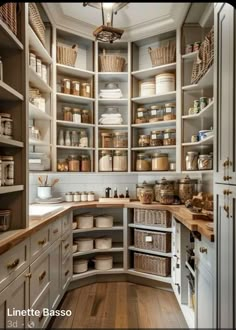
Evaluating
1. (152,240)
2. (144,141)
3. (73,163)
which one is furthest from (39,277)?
(144,141)

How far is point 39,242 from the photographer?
1.69m

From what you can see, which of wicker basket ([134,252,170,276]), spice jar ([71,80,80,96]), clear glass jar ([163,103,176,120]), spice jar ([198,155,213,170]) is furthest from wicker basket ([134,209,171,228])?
spice jar ([71,80,80,96])

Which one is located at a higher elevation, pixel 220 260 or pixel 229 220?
pixel 229 220

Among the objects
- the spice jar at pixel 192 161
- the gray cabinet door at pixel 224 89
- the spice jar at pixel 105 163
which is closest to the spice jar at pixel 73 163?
the spice jar at pixel 105 163

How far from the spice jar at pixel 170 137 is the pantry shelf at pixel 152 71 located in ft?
1.97

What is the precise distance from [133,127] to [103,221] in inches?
40.3

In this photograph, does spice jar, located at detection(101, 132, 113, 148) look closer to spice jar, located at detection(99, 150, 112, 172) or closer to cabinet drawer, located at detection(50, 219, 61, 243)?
spice jar, located at detection(99, 150, 112, 172)

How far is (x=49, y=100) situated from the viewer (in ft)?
8.84

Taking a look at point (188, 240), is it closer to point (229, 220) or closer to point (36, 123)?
point (229, 220)

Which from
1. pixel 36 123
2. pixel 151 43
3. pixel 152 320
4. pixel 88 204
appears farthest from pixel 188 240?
pixel 151 43

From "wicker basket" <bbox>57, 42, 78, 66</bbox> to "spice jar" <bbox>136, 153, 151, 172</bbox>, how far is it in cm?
117

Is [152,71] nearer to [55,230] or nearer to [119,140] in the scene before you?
[119,140]

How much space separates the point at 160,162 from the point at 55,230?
4.17 ft

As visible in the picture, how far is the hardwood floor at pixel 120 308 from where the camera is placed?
69.9 inches
